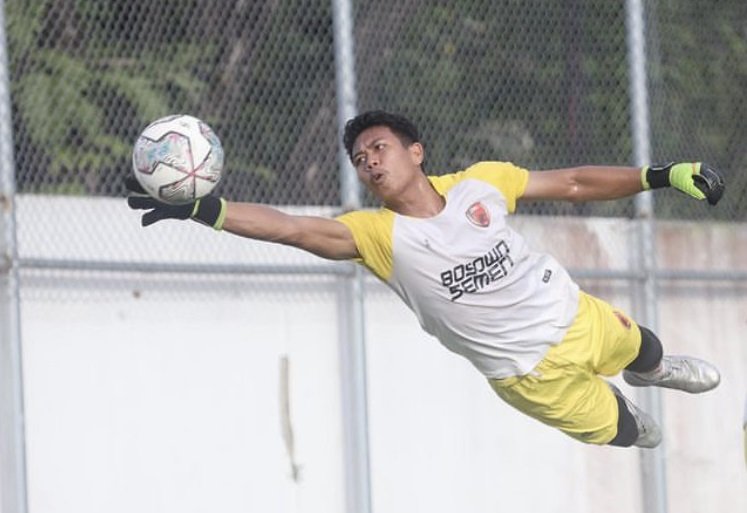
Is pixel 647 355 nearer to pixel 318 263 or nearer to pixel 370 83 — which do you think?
pixel 318 263

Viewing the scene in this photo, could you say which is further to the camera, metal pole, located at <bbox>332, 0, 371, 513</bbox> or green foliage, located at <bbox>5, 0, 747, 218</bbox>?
metal pole, located at <bbox>332, 0, 371, 513</bbox>

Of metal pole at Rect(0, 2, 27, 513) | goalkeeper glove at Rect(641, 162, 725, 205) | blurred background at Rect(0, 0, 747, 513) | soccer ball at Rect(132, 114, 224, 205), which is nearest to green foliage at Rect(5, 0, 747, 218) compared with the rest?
blurred background at Rect(0, 0, 747, 513)

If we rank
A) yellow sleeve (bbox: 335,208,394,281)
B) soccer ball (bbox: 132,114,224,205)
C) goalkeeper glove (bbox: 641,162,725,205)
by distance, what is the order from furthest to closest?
goalkeeper glove (bbox: 641,162,725,205) < yellow sleeve (bbox: 335,208,394,281) < soccer ball (bbox: 132,114,224,205)

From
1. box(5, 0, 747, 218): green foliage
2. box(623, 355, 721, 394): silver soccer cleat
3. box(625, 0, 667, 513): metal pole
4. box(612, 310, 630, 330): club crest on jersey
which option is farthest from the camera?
box(625, 0, 667, 513): metal pole

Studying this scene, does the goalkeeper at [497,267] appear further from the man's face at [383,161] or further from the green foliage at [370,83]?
the green foliage at [370,83]

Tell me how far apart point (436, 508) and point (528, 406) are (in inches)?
78.4

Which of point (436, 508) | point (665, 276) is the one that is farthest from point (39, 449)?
point (665, 276)

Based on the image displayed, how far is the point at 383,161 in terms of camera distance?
7.13 metres

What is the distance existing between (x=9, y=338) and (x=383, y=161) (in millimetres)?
2072

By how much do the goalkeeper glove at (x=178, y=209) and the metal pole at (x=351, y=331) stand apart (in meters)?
2.80

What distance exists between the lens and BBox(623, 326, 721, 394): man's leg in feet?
25.6

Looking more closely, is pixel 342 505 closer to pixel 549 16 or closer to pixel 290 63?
pixel 290 63

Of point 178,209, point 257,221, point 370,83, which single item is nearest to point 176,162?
point 178,209

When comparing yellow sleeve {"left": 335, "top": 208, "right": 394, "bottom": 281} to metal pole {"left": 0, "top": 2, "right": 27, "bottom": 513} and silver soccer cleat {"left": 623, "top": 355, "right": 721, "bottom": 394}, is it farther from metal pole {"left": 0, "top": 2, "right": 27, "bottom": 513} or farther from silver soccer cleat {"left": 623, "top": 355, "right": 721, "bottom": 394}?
metal pole {"left": 0, "top": 2, "right": 27, "bottom": 513}
